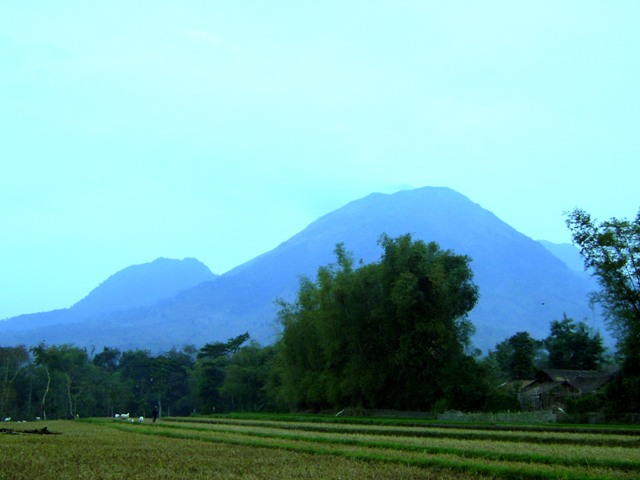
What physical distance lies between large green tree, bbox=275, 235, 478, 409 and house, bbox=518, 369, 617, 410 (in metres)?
16.6

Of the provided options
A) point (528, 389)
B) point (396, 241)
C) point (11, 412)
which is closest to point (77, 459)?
point (396, 241)

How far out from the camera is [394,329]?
155 ft

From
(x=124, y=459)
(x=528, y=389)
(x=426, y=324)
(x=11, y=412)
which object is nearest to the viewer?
(x=124, y=459)

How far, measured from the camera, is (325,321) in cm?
5175

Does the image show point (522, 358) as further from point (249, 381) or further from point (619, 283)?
point (619, 283)

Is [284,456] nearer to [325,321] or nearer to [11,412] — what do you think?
[325,321]

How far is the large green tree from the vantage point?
4494cm

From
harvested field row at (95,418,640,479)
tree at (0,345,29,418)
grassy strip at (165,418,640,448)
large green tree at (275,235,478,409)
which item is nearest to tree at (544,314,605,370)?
large green tree at (275,235,478,409)

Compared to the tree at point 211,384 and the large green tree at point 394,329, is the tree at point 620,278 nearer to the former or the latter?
the large green tree at point 394,329

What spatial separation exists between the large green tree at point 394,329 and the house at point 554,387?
1665 centimetres

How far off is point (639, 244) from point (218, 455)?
92.9ft

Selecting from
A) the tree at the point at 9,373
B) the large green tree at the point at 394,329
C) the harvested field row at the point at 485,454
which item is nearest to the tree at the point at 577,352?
the large green tree at the point at 394,329

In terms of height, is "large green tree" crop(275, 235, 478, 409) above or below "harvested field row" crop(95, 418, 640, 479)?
above

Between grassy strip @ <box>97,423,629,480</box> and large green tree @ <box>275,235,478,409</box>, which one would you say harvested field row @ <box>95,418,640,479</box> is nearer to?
grassy strip @ <box>97,423,629,480</box>
